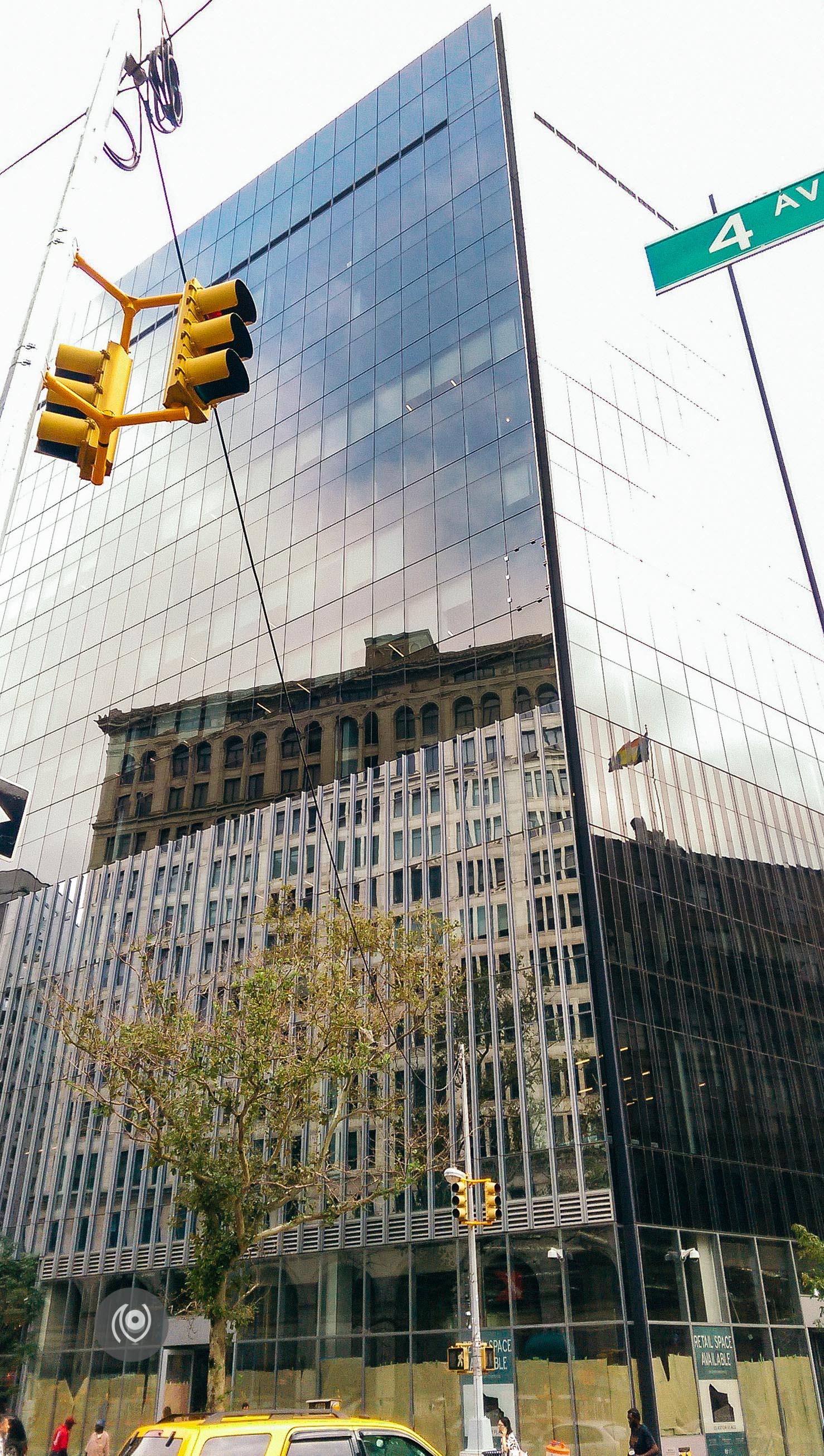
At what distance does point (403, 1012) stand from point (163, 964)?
1524 centimetres

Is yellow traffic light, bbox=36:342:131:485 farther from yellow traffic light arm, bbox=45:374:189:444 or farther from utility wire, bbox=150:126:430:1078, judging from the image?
utility wire, bbox=150:126:430:1078

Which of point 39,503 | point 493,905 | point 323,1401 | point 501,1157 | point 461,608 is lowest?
point 323,1401

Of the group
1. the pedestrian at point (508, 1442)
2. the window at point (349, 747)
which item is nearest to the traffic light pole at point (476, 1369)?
the pedestrian at point (508, 1442)

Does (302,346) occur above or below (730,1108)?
above

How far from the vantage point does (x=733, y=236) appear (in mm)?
8445

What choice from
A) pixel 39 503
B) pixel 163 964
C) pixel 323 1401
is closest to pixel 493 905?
pixel 163 964

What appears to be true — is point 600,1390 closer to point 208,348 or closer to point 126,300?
point 208,348

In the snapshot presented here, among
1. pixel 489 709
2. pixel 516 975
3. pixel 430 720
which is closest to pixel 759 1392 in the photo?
pixel 516 975

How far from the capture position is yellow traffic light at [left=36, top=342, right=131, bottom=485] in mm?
7445

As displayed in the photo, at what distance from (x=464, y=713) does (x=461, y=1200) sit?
17656 millimetres

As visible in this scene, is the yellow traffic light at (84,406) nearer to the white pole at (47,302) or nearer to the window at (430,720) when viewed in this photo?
the white pole at (47,302)

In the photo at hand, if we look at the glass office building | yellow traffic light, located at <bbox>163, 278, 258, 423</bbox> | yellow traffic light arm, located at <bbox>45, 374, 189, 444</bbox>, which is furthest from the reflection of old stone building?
yellow traffic light arm, located at <bbox>45, 374, 189, 444</bbox>

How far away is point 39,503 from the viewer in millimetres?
68312

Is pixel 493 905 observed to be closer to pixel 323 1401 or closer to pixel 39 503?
pixel 323 1401
